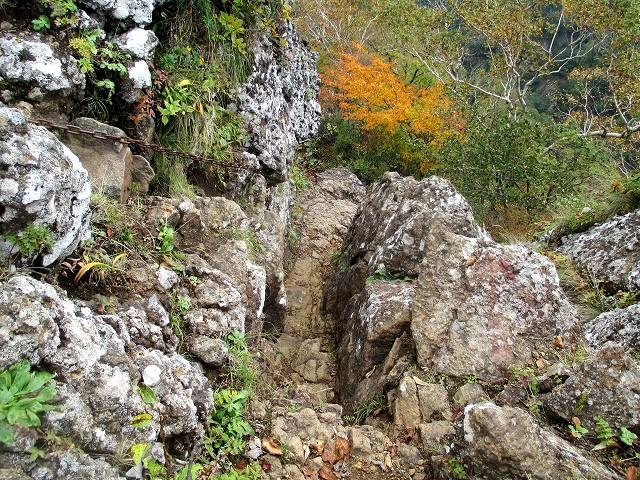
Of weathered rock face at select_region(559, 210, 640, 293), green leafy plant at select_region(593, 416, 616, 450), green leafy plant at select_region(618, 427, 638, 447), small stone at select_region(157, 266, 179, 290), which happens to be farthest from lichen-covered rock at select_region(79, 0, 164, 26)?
weathered rock face at select_region(559, 210, 640, 293)

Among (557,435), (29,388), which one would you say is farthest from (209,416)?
(557,435)

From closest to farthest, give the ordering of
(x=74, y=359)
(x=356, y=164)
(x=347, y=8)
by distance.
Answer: (x=74, y=359), (x=356, y=164), (x=347, y=8)

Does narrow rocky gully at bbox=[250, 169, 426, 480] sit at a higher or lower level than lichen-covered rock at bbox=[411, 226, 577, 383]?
lower

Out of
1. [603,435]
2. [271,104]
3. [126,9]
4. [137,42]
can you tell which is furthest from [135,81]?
[603,435]

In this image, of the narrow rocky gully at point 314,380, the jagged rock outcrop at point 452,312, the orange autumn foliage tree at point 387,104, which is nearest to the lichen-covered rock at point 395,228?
the jagged rock outcrop at point 452,312

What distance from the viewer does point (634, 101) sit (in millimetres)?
14695

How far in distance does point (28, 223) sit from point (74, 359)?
2.89 ft

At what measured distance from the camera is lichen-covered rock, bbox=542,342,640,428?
11.9 ft

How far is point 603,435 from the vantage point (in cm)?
357

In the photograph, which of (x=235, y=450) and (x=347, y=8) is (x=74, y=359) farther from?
(x=347, y=8)

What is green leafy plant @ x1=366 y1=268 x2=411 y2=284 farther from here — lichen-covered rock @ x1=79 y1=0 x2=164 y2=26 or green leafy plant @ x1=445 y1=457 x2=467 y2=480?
lichen-covered rock @ x1=79 y1=0 x2=164 y2=26

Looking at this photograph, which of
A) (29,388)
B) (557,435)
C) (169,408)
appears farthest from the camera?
(557,435)

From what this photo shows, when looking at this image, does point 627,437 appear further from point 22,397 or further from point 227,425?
point 22,397

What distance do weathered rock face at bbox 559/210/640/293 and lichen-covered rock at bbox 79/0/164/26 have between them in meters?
6.90
